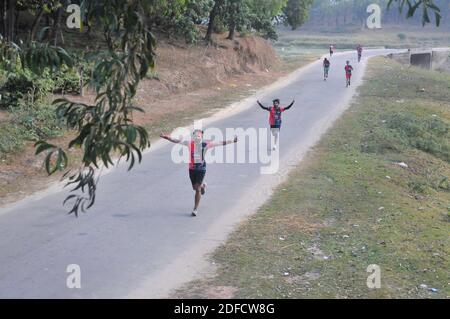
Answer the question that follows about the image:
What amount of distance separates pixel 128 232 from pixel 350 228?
140 inches

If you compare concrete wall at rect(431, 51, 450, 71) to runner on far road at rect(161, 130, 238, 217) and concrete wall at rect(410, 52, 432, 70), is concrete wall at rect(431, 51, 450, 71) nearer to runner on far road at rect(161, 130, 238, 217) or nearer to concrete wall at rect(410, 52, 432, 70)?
concrete wall at rect(410, 52, 432, 70)

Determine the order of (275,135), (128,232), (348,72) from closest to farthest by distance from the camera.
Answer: (128,232) < (275,135) < (348,72)

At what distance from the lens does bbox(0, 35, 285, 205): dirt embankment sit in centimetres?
1320

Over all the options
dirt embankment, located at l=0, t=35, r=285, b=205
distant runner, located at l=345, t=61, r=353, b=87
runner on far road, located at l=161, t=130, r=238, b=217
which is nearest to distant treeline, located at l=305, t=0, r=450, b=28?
dirt embankment, located at l=0, t=35, r=285, b=205

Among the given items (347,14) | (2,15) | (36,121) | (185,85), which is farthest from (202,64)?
(347,14)

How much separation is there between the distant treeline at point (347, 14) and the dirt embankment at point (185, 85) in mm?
73085

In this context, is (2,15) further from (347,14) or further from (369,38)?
(347,14)

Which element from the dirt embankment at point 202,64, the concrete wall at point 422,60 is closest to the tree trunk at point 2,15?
the dirt embankment at point 202,64

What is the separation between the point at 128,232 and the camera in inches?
370

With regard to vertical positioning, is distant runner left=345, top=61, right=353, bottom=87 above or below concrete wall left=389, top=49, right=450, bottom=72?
above

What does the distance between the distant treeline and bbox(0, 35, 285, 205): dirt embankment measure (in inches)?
2877

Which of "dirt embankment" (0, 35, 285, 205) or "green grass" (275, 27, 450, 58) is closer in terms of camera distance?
"dirt embankment" (0, 35, 285, 205)

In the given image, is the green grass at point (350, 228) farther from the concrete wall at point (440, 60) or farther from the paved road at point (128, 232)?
the concrete wall at point (440, 60)

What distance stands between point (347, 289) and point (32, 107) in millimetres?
11850
